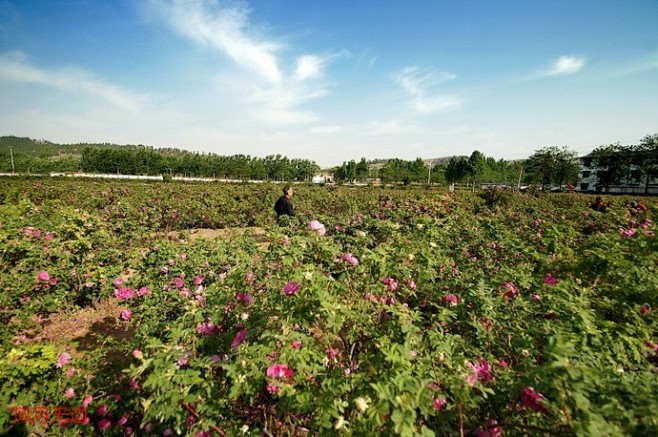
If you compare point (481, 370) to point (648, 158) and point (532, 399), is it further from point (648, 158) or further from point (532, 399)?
point (648, 158)

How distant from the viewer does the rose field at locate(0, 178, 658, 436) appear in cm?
136

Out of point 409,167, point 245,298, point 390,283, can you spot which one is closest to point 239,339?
point 245,298

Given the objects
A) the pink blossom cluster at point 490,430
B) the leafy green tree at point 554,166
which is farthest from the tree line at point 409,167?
the pink blossom cluster at point 490,430

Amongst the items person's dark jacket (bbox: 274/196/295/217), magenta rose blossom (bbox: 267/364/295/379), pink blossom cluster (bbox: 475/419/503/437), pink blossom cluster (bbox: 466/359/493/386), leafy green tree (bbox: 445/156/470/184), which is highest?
leafy green tree (bbox: 445/156/470/184)

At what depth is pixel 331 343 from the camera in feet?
8.29

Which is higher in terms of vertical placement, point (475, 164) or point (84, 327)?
point (475, 164)

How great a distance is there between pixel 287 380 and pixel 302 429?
516 mm

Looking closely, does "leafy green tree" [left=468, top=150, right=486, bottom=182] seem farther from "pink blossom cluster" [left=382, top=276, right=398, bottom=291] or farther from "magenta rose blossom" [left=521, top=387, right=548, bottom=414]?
"magenta rose blossom" [left=521, top=387, right=548, bottom=414]

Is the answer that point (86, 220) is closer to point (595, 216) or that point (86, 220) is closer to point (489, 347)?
point (489, 347)

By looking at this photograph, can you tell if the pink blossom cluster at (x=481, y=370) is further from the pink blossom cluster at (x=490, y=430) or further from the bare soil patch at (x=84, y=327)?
the bare soil patch at (x=84, y=327)

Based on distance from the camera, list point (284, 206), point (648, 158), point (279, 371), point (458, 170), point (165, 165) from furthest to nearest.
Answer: point (165, 165)
point (458, 170)
point (648, 158)
point (284, 206)
point (279, 371)

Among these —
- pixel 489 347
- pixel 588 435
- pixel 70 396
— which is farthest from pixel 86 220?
pixel 588 435

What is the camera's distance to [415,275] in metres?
2.60

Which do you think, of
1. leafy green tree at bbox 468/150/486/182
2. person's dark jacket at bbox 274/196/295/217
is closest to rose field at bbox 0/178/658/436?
person's dark jacket at bbox 274/196/295/217
